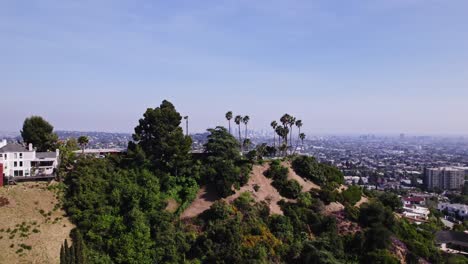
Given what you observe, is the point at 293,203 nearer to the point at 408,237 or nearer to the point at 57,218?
the point at 408,237

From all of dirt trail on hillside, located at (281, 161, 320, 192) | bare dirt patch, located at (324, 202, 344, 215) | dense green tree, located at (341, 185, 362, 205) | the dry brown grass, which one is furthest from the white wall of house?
dense green tree, located at (341, 185, 362, 205)

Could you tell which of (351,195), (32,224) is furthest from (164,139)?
(351,195)

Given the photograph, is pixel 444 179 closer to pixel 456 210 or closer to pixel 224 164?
pixel 456 210

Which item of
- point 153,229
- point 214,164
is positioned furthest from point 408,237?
point 153,229

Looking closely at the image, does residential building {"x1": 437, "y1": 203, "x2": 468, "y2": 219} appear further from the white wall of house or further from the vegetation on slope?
the white wall of house

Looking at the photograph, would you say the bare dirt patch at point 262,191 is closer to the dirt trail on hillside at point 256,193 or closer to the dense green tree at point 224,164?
the dirt trail on hillside at point 256,193

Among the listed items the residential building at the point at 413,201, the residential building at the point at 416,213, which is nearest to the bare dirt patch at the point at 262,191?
the residential building at the point at 416,213
